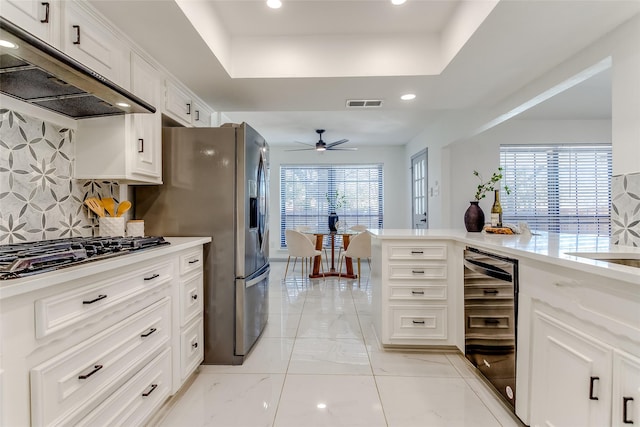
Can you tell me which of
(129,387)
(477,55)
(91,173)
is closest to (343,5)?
(477,55)

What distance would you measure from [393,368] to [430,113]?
3450 millimetres

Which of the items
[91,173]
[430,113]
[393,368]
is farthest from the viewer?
[430,113]

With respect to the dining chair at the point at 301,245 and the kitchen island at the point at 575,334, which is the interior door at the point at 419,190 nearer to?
the dining chair at the point at 301,245

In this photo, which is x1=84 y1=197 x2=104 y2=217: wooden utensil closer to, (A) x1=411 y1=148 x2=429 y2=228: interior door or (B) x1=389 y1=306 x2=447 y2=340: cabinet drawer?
(B) x1=389 y1=306 x2=447 y2=340: cabinet drawer

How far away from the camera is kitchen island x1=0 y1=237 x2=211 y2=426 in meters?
0.88

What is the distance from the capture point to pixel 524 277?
4.98 feet

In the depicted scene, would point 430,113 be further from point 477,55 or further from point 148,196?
point 148,196

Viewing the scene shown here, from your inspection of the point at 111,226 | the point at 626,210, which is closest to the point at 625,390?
the point at 626,210

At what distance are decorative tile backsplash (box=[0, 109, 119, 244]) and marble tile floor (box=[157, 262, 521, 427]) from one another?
1190 millimetres

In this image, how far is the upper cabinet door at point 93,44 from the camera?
4.80 feet

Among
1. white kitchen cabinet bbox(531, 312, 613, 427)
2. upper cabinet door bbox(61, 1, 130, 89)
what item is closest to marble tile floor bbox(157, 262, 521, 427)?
white kitchen cabinet bbox(531, 312, 613, 427)

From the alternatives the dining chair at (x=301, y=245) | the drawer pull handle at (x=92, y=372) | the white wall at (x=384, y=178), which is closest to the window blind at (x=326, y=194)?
the white wall at (x=384, y=178)

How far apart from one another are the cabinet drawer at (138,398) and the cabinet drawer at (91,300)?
353 mm

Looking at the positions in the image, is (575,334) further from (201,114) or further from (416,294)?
(201,114)
